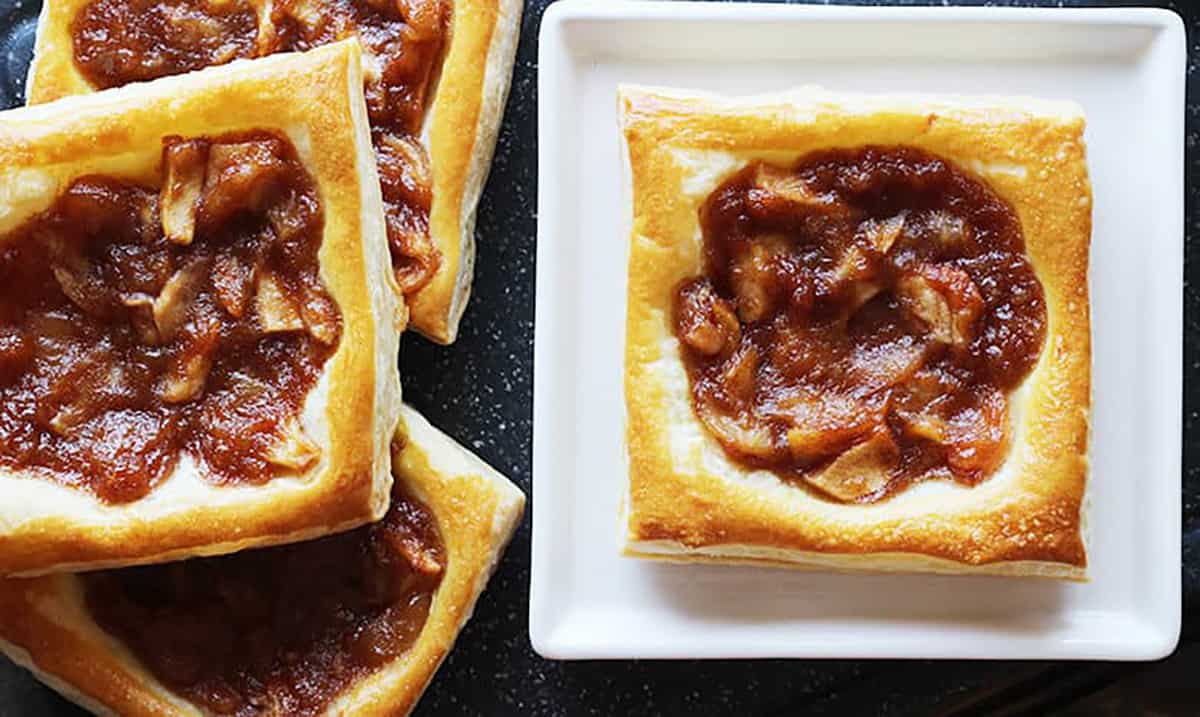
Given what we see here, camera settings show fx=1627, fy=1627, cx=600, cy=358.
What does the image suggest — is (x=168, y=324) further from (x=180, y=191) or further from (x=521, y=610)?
(x=521, y=610)

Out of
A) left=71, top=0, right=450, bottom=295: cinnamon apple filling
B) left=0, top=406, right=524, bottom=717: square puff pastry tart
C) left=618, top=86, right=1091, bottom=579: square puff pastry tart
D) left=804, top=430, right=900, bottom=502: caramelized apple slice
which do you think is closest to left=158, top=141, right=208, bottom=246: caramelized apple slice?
left=71, top=0, right=450, bottom=295: cinnamon apple filling

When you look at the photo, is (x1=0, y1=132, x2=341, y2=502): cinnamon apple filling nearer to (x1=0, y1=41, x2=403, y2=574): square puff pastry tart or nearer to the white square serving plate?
(x1=0, y1=41, x2=403, y2=574): square puff pastry tart

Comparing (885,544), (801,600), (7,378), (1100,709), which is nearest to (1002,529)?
(885,544)

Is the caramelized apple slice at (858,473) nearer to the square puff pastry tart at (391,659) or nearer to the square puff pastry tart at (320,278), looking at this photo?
the square puff pastry tart at (391,659)

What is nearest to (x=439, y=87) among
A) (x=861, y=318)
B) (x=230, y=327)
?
(x=230, y=327)

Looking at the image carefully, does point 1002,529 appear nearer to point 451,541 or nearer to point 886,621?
point 886,621

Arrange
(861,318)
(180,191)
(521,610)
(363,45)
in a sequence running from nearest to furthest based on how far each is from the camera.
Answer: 1. (180,191)
2. (861,318)
3. (363,45)
4. (521,610)
